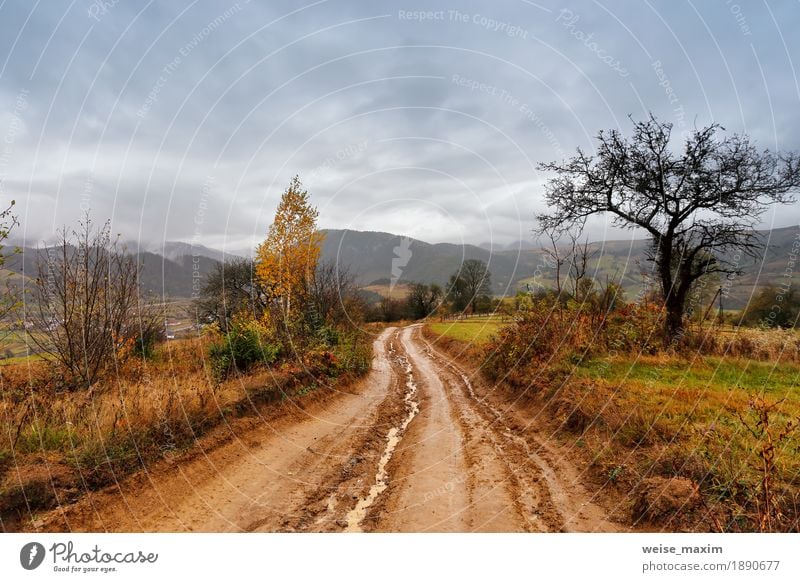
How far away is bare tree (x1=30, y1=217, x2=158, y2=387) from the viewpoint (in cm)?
963

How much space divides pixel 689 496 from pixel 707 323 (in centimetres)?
1734

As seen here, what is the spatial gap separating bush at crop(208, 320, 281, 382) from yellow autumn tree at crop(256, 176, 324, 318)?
2.65 m

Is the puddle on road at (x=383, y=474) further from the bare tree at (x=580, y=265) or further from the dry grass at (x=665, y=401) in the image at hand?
the bare tree at (x=580, y=265)

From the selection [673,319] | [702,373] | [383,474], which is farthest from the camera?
[673,319]

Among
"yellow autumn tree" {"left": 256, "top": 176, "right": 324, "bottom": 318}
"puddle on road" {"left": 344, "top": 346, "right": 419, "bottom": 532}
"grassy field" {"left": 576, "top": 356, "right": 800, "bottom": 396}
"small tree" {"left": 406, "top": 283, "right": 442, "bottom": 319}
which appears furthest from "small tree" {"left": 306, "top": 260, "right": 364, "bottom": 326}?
"small tree" {"left": 406, "top": 283, "right": 442, "bottom": 319}

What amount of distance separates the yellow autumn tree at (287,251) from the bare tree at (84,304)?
5.68 meters

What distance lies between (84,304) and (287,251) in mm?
7695

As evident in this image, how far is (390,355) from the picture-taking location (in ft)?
90.5

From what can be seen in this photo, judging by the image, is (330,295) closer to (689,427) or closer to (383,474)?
(383,474)

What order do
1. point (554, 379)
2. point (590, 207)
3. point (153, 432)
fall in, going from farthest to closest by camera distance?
1. point (590, 207)
2. point (554, 379)
3. point (153, 432)

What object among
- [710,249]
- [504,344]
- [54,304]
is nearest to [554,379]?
[504,344]

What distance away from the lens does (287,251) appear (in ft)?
55.0

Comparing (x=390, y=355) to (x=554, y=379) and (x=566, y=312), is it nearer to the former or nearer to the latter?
(x=566, y=312)

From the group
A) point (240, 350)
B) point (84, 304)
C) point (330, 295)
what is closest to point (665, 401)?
point (240, 350)
